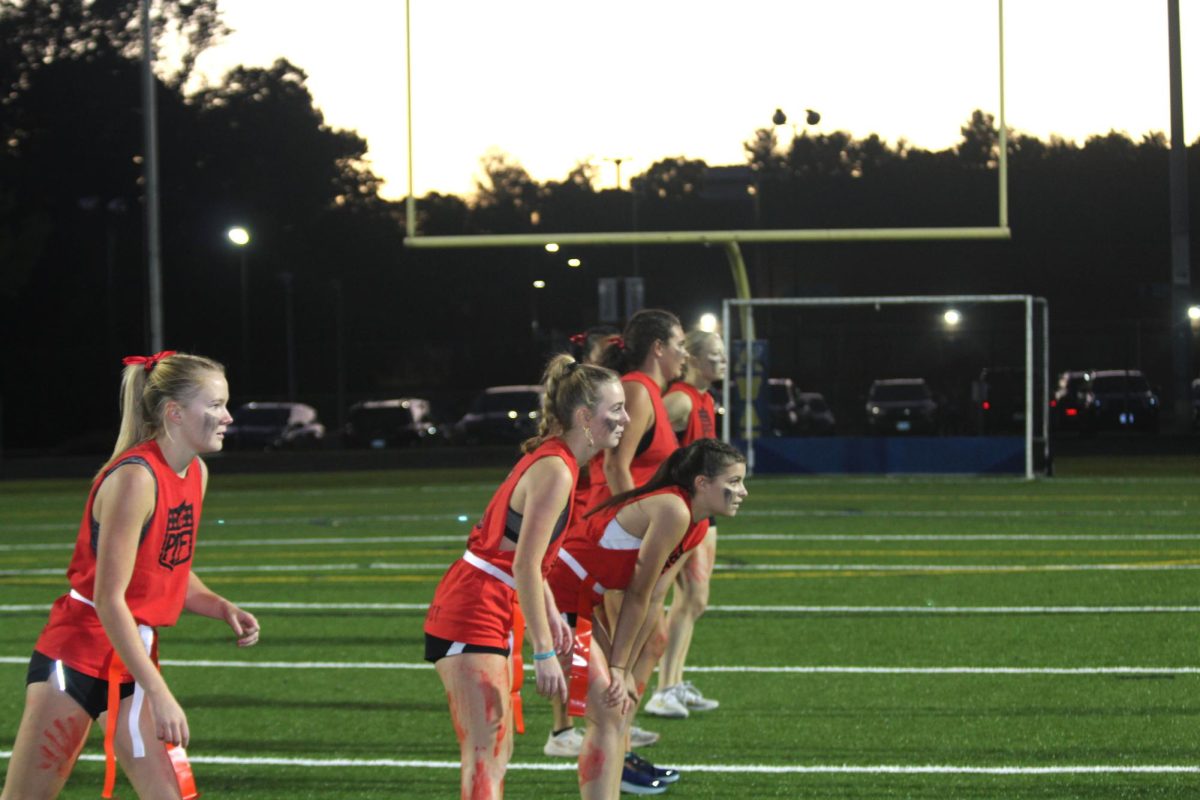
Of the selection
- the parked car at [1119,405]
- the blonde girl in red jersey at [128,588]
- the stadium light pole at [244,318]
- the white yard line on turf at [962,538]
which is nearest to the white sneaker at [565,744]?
the blonde girl in red jersey at [128,588]

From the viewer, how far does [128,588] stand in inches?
170

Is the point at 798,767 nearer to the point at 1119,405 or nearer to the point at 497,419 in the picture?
the point at 1119,405

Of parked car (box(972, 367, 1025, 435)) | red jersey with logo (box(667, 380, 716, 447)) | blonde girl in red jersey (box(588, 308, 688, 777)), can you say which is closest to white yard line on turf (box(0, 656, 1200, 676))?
red jersey with logo (box(667, 380, 716, 447))

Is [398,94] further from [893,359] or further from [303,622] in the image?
[893,359]

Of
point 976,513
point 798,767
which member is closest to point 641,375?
point 798,767

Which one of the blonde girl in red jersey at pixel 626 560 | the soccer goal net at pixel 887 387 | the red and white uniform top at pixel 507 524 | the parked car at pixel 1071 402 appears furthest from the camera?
the parked car at pixel 1071 402

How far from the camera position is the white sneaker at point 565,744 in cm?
690

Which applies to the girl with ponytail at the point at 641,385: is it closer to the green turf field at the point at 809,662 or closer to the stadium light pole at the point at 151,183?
the green turf field at the point at 809,662

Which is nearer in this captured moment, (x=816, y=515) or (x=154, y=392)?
(x=154, y=392)

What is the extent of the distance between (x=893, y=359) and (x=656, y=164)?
1475 centimetres

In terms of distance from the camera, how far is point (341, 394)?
46.2m

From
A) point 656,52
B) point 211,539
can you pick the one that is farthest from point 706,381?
point 656,52

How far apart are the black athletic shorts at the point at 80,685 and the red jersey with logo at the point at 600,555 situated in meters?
1.67

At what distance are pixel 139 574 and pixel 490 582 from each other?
39.3 inches
